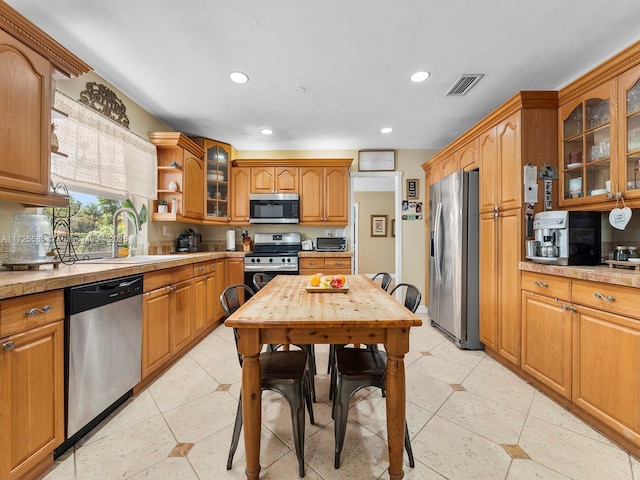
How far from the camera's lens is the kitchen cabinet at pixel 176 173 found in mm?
3096

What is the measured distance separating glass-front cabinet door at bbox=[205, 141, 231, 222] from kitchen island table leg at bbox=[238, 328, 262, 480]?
9.68 ft

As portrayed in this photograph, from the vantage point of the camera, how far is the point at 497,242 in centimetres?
246

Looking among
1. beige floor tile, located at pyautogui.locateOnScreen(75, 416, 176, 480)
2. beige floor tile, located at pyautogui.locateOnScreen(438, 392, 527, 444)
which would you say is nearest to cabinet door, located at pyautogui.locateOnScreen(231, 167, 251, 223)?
beige floor tile, located at pyautogui.locateOnScreen(75, 416, 176, 480)

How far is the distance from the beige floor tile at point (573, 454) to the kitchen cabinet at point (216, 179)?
3774mm

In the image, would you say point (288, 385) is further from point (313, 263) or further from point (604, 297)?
point (313, 263)

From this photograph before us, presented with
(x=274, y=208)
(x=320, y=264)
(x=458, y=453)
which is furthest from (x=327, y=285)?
(x=274, y=208)

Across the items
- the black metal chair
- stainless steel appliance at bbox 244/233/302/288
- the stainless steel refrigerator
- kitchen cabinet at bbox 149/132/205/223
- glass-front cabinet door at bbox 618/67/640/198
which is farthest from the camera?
stainless steel appliance at bbox 244/233/302/288

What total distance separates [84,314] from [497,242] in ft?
10.0

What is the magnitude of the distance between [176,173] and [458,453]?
358 cm

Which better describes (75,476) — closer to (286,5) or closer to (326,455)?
(326,455)

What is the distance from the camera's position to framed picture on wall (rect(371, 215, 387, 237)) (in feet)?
24.3

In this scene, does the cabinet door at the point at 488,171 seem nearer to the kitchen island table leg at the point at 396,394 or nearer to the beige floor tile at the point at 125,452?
the kitchen island table leg at the point at 396,394

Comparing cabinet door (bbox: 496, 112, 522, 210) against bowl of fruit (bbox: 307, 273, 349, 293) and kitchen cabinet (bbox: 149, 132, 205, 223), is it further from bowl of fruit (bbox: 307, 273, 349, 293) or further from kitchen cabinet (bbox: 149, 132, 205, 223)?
kitchen cabinet (bbox: 149, 132, 205, 223)

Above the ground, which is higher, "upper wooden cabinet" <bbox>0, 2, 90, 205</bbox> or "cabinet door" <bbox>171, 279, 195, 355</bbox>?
"upper wooden cabinet" <bbox>0, 2, 90, 205</bbox>
